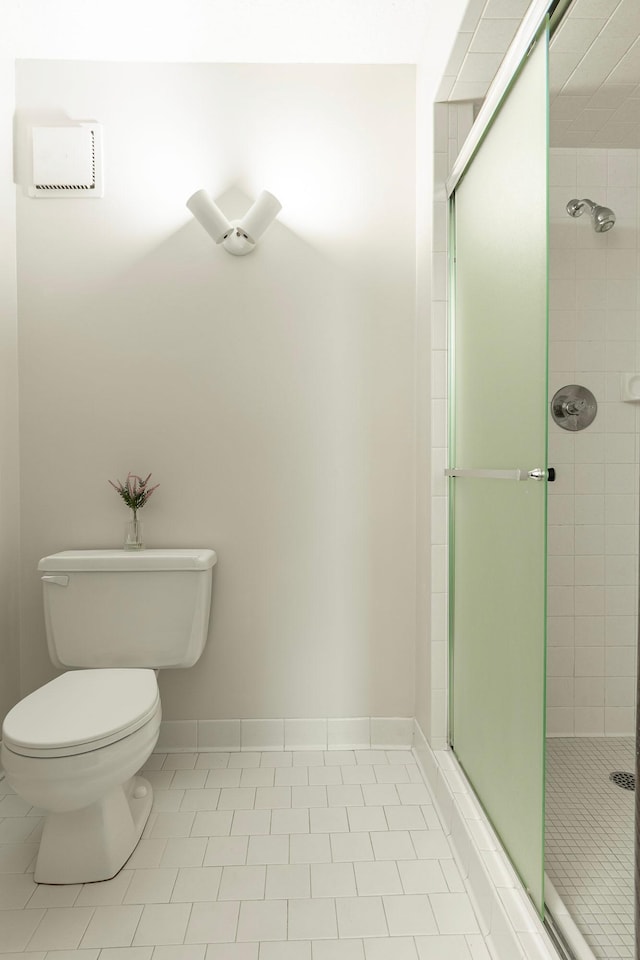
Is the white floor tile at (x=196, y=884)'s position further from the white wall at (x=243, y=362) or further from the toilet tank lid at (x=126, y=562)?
the toilet tank lid at (x=126, y=562)

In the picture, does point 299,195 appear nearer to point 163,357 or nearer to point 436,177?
point 436,177

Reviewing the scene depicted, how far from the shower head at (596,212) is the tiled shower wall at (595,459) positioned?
4 centimetres

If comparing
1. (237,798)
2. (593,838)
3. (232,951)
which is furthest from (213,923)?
(593,838)

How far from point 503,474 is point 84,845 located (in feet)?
4.30

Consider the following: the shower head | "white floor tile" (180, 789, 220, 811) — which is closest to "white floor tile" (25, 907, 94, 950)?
A: "white floor tile" (180, 789, 220, 811)

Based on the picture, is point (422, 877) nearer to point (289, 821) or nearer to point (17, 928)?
point (289, 821)

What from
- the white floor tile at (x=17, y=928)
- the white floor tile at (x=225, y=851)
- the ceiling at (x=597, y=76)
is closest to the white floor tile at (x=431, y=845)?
the white floor tile at (x=225, y=851)

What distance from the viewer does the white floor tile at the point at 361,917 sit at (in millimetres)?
1412

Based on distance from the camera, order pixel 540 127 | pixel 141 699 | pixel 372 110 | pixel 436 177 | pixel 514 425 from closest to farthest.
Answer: pixel 540 127
pixel 514 425
pixel 141 699
pixel 436 177
pixel 372 110

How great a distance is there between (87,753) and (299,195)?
70.6 inches

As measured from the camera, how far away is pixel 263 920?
4.75ft

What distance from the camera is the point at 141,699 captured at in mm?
1709

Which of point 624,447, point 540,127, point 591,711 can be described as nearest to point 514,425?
point 540,127

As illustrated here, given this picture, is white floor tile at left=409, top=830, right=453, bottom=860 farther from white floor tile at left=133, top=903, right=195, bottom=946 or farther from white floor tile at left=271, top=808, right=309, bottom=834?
white floor tile at left=133, top=903, right=195, bottom=946
